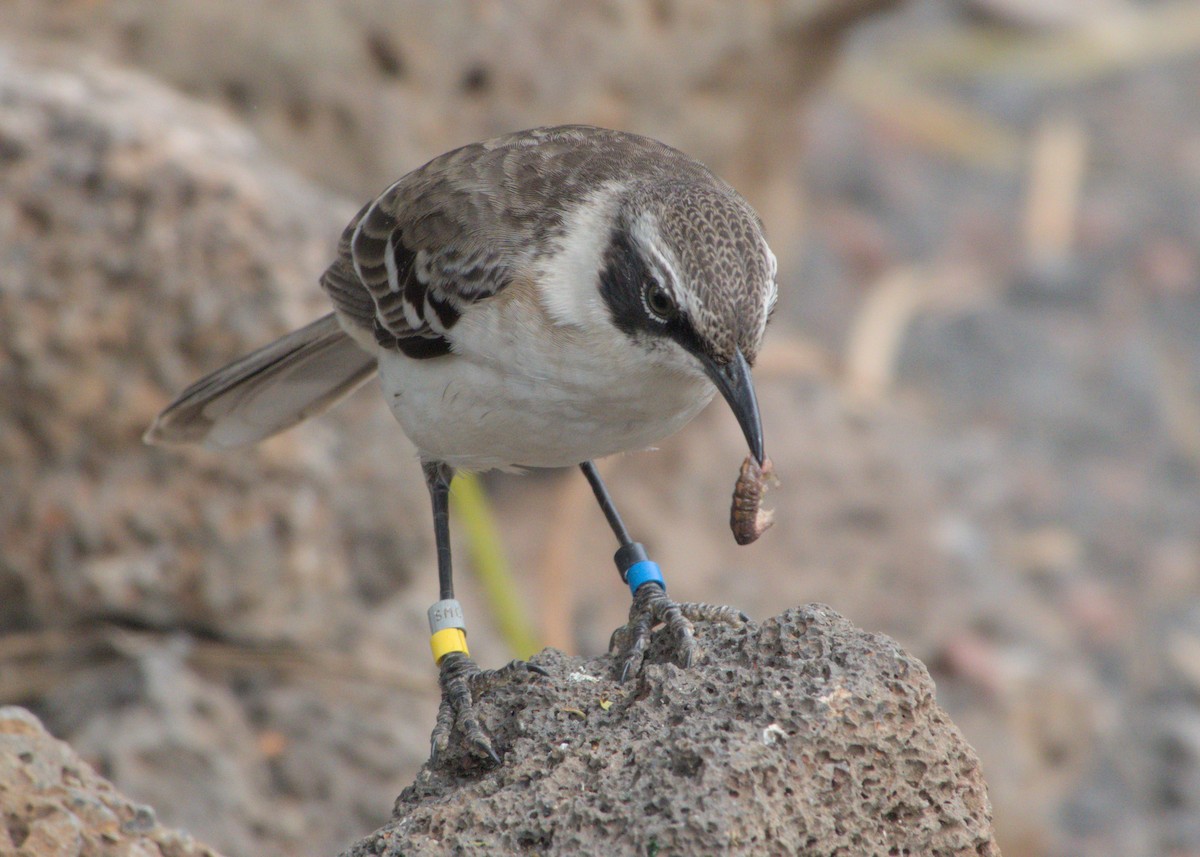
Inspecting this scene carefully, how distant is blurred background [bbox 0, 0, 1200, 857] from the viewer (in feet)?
20.8

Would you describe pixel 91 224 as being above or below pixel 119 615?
above

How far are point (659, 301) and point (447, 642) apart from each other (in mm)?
1452

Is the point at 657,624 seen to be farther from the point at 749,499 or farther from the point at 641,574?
the point at 641,574

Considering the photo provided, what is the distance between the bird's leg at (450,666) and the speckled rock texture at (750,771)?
24 cm

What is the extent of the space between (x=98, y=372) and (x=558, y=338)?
8.37 feet

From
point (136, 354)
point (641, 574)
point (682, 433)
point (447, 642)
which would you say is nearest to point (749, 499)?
point (641, 574)

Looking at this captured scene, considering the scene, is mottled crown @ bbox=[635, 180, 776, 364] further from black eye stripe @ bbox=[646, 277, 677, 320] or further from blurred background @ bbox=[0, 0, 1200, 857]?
blurred background @ bbox=[0, 0, 1200, 857]

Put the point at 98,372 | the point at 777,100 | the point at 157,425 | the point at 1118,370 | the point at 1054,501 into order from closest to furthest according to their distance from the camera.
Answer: the point at 157,425
the point at 98,372
the point at 777,100
the point at 1054,501
the point at 1118,370

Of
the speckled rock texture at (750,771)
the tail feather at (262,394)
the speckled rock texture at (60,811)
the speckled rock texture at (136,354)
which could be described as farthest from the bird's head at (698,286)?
the speckled rock texture at (136,354)

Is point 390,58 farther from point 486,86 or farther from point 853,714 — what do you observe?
point 853,714

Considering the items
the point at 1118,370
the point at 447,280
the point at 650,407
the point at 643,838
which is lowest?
the point at 643,838

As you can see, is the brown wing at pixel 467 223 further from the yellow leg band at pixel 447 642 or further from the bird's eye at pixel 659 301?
the yellow leg band at pixel 447 642

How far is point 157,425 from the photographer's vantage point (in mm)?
5945

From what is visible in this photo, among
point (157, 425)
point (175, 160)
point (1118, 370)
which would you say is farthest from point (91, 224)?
point (1118, 370)
